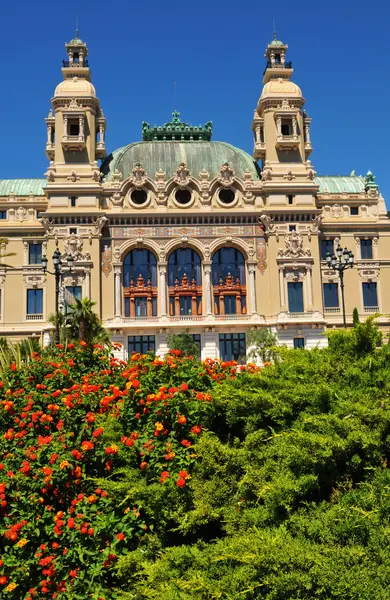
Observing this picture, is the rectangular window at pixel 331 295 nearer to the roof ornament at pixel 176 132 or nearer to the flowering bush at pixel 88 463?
the roof ornament at pixel 176 132

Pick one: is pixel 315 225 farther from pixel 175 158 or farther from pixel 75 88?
pixel 75 88

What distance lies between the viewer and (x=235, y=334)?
5403 cm

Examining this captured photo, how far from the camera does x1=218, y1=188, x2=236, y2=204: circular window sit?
57250 mm

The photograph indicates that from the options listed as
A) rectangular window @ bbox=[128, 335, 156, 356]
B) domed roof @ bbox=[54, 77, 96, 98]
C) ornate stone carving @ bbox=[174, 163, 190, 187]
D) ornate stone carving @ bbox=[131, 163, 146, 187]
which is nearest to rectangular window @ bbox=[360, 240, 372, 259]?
ornate stone carving @ bbox=[174, 163, 190, 187]

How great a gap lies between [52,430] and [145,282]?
4335cm

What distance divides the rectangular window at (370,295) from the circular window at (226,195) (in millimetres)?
14213

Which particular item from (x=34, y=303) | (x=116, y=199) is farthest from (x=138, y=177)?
(x=34, y=303)

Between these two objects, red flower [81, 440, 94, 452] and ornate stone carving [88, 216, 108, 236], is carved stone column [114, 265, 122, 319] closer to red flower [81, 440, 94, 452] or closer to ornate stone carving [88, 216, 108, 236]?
ornate stone carving [88, 216, 108, 236]

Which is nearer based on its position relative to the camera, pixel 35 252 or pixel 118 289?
pixel 118 289

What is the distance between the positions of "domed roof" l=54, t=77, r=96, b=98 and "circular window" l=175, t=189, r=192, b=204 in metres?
11.8

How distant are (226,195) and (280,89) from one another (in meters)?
11.5

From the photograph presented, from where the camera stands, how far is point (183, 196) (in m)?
57.2

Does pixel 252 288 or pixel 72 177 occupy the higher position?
pixel 72 177

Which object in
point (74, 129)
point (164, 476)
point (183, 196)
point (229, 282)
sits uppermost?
point (74, 129)
